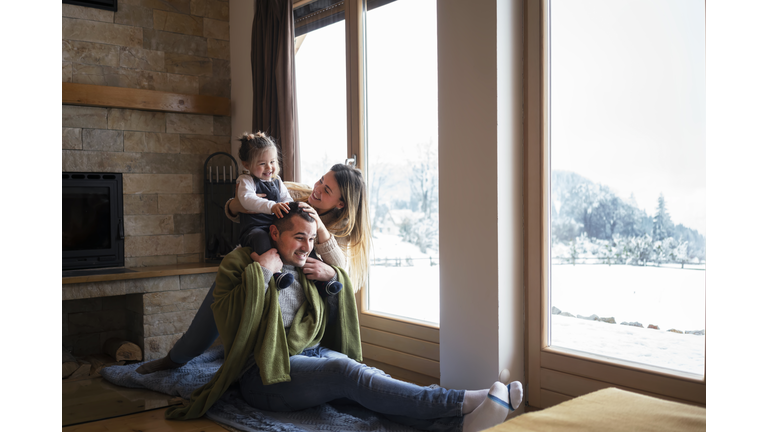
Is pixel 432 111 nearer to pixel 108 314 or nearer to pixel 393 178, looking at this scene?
pixel 393 178

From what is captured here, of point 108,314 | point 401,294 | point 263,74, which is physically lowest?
point 108,314

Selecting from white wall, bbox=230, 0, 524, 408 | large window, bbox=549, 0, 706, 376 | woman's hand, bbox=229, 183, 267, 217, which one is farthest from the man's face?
large window, bbox=549, 0, 706, 376

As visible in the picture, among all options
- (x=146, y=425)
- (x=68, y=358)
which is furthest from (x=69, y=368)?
(x=146, y=425)

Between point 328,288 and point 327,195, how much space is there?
1.41 feet

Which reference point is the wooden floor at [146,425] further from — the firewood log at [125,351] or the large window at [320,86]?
the large window at [320,86]

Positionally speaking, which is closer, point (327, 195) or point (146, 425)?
point (146, 425)

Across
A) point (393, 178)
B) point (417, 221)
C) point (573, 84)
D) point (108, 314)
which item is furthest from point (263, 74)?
point (573, 84)

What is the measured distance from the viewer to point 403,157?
3082 millimetres

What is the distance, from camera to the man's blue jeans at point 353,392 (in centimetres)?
198

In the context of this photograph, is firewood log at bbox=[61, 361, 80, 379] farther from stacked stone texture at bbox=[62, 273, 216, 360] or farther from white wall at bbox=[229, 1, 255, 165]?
white wall at bbox=[229, 1, 255, 165]

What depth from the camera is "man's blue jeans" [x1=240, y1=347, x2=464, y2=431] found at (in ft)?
6.50

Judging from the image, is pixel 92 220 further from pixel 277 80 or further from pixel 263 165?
pixel 263 165
